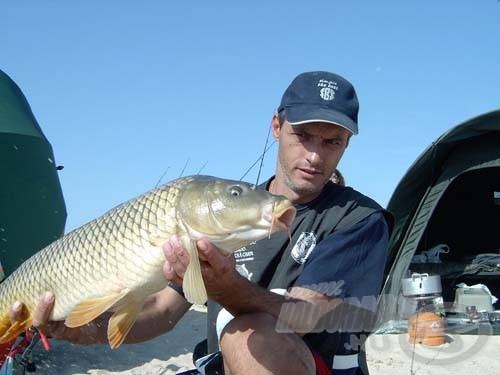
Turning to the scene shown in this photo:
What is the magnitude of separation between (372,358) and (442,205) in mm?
3330

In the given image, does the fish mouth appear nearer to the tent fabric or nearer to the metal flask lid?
the metal flask lid

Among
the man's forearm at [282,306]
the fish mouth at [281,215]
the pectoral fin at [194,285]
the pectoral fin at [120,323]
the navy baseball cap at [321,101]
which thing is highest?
the navy baseball cap at [321,101]

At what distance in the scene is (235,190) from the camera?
2.08m

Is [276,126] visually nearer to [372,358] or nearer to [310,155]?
[310,155]

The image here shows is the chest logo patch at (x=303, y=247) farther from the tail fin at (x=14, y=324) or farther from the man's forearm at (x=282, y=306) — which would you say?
the tail fin at (x=14, y=324)

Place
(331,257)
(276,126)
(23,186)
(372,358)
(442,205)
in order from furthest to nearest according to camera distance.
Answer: (442,205) → (23,186) → (372,358) → (276,126) → (331,257)

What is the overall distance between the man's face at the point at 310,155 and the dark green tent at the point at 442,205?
3.37 meters

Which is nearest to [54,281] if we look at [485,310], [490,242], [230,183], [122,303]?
[122,303]

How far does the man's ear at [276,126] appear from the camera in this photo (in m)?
2.80

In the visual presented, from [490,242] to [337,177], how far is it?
17.1ft

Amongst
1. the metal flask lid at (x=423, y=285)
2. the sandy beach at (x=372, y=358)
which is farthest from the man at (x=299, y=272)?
the metal flask lid at (x=423, y=285)

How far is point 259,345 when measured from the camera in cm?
206

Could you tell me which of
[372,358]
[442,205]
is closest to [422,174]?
[442,205]

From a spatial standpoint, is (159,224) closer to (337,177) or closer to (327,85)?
(327,85)
